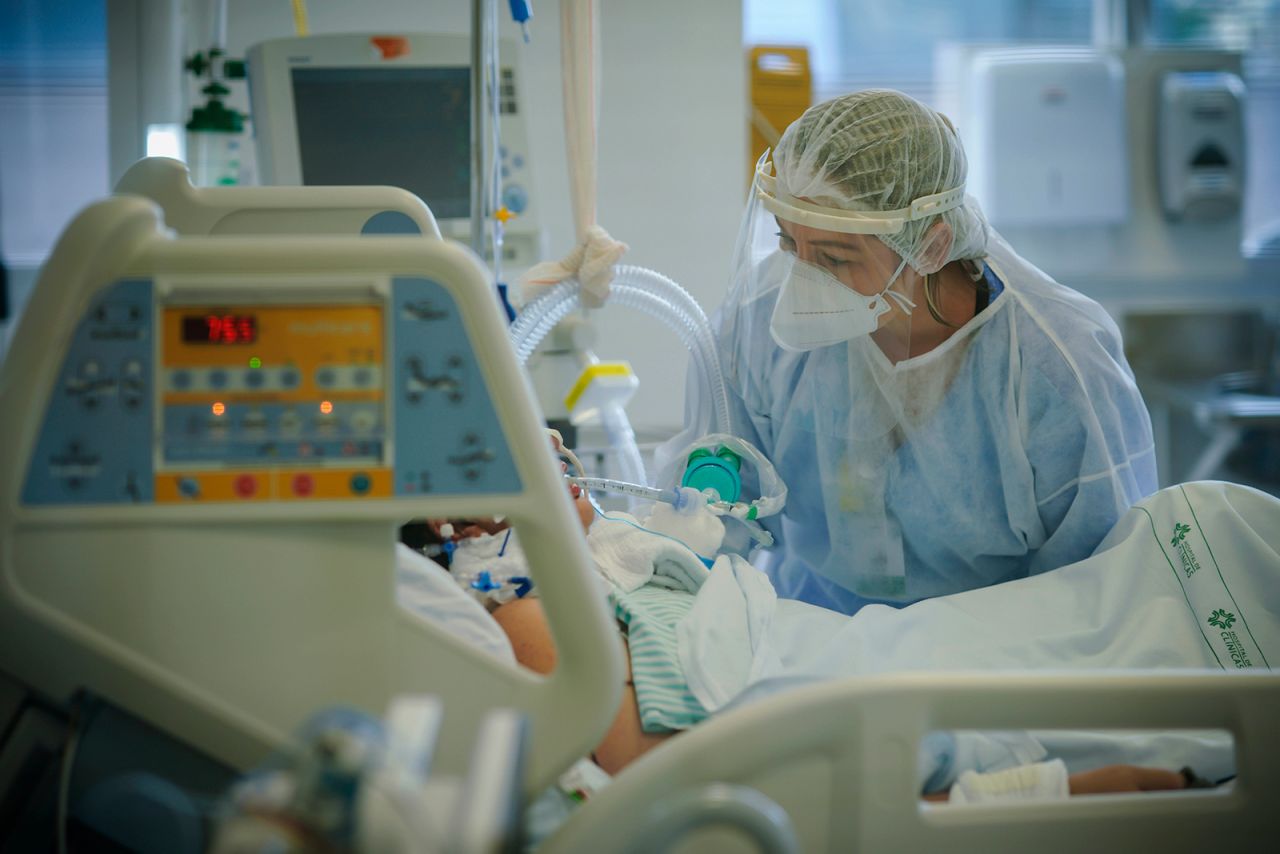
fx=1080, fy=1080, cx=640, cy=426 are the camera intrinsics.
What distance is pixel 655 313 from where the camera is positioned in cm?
197

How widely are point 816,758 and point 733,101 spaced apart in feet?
9.51

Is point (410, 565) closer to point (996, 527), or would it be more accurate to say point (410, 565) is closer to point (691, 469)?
point (691, 469)

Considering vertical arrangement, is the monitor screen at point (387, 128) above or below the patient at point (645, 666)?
above

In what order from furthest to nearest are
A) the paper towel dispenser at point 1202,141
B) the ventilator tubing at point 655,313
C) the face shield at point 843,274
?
1. the paper towel dispenser at point 1202,141
2. the ventilator tubing at point 655,313
3. the face shield at point 843,274

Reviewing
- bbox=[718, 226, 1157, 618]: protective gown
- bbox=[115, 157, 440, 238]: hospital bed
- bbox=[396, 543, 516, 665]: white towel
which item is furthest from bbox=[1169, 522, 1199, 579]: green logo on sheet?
bbox=[115, 157, 440, 238]: hospital bed

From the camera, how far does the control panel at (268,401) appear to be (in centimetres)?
87

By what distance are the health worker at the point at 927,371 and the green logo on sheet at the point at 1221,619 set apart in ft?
0.86

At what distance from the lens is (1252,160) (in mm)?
4535

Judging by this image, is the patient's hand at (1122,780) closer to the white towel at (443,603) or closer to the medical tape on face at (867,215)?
the white towel at (443,603)

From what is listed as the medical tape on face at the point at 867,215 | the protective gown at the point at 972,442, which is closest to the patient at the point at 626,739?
the protective gown at the point at 972,442

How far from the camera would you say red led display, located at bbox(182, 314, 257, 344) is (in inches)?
34.5

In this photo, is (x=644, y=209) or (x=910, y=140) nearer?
(x=910, y=140)

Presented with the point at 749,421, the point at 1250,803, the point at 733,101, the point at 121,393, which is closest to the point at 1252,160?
the point at 733,101

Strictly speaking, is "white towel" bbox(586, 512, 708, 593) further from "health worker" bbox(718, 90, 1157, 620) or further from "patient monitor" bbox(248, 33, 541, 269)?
"patient monitor" bbox(248, 33, 541, 269)
